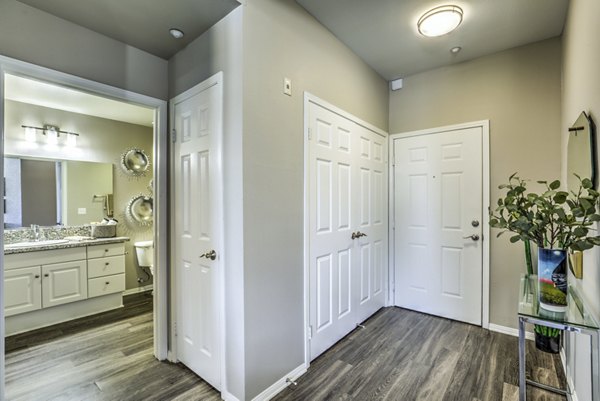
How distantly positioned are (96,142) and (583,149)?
4.78m

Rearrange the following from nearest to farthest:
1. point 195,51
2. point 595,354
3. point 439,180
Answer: point 595,354 < point 195,51 < point 439,180

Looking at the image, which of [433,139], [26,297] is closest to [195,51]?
[433,139]

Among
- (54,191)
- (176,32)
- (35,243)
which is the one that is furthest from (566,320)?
(54,191)

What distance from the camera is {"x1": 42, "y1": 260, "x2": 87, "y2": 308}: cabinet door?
9.66ft

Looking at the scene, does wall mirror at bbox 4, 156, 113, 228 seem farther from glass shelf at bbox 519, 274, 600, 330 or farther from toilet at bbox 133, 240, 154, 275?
glass shelf at bbox 519, 274, 600, 330

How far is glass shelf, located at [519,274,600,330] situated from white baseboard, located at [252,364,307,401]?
146cm

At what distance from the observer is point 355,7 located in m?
2.08

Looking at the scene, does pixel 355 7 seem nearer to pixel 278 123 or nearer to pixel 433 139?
pixel 278 123

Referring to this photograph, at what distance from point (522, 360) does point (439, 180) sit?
1965 millimetres

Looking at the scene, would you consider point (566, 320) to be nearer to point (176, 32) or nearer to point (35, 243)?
point (176, 32)

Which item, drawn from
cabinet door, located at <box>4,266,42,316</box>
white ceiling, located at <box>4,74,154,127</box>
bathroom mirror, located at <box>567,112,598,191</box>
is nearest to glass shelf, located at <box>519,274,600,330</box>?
bathroom mirror, located at <box>567,112,598,191</box>

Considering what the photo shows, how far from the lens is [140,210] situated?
4.08 metres

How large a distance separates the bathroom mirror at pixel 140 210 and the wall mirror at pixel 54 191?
28 centimetres

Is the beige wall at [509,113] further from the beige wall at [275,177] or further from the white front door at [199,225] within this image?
the white front door at [199,225]
